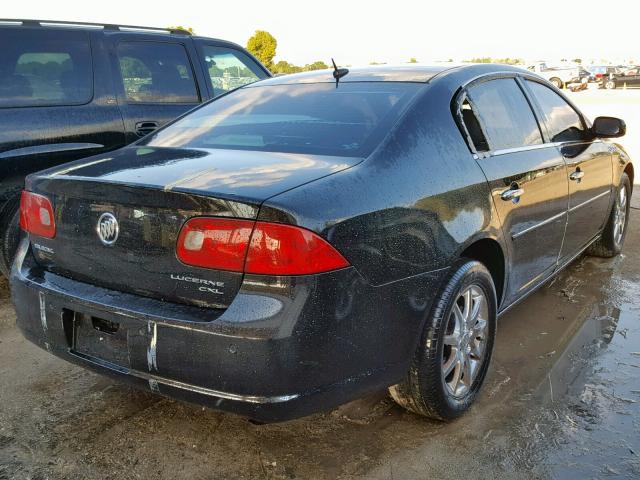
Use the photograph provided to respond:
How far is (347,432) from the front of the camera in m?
2.77

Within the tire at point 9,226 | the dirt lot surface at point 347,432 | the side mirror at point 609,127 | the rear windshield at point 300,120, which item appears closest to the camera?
the dirt lot surface at point 347,432

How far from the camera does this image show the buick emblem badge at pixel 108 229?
2375mm

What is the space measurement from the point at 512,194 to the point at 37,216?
214 centimetres

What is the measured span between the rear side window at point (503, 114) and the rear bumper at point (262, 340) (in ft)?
3.59

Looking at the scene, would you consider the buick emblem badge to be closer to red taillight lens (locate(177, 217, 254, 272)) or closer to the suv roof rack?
red taillight lens (locate(177, 217, 254, 272))

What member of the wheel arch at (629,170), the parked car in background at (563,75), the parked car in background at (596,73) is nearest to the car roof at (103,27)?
the wheel arch at (629,170)

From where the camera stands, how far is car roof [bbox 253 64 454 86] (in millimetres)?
3164

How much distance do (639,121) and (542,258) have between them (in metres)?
16.0

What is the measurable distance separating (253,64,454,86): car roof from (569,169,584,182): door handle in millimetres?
1108

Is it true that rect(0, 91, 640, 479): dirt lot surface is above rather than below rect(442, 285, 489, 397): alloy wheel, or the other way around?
below

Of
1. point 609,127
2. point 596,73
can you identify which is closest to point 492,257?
point 609,127

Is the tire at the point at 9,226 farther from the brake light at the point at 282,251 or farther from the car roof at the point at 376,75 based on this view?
the brake light at the point at 282,251

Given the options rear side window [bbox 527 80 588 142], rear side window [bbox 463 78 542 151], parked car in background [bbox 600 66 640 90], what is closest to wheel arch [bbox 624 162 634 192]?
rear side window [bbox 527 80 588 142]

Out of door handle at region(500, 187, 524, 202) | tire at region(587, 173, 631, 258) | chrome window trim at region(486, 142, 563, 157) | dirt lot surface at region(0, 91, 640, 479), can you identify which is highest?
chrome window trim at region(486, 142, 563, 157)
